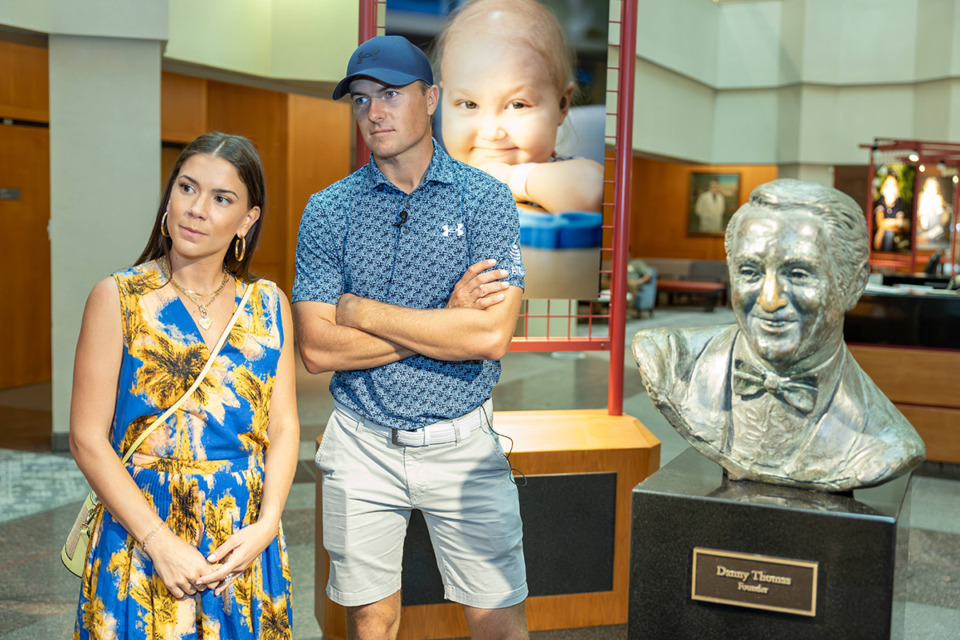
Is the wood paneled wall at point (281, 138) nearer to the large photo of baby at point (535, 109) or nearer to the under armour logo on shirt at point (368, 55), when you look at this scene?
the large photo of baby at point (535, 109)

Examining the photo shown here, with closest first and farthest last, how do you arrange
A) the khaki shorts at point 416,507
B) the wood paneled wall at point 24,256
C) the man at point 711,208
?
the khaki shorts at point 416,507, the wood paneled wall at point 24,256, the man at point 711,208

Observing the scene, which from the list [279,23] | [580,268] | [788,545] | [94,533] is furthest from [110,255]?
[788,545]

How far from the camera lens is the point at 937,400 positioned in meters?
5.34

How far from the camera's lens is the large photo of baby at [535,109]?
3.00 meters

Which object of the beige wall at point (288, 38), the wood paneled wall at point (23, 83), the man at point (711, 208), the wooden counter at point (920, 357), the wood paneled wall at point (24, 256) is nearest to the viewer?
the wooden counter at point (920, 357)

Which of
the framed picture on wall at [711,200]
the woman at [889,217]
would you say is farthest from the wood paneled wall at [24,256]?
the framed picture on wall at [711,200]

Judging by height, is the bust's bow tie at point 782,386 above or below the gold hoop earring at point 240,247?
below

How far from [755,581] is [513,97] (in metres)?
1.84

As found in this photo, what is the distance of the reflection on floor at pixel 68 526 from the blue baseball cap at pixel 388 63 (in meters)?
1.98

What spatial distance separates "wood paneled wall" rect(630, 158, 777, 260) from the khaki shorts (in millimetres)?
17510

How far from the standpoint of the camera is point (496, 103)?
9.98 ft

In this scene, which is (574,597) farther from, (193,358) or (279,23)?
(279,23)

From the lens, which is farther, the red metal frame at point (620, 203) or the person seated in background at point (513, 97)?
the red metal frame at point (620, 203)

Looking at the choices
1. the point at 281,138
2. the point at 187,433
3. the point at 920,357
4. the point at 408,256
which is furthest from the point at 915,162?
the point at 187,433
